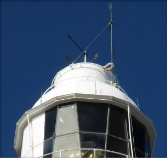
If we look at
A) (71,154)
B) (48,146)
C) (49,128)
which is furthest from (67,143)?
(49,128)

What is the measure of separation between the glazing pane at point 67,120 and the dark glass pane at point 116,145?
1078 millimetres

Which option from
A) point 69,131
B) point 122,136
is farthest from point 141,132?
point 69,131

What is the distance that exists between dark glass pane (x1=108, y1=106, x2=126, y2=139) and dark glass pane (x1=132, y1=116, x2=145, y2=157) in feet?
1.86

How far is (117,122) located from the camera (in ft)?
69.5

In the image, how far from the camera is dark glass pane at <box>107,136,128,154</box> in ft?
66.6

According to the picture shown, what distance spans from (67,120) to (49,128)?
25.6 inches

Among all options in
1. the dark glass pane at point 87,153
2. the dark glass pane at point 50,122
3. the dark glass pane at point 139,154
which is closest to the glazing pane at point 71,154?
the dark glass pane at point 87,153

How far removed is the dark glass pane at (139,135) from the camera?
21.5 metres

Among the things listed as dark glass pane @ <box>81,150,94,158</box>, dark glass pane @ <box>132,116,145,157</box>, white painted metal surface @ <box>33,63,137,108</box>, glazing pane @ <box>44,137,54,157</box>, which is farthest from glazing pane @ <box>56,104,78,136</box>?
dark glass pane @ <box>132,116,145,157</box>

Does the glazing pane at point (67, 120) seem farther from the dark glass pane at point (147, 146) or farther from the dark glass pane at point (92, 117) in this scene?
the dark glass pane at point (147, 146)

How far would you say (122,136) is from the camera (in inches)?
826

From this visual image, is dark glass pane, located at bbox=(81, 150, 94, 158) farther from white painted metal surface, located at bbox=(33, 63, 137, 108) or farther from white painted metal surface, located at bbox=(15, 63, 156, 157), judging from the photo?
white painted metal surface, located at bbox=(33, 63, 137, 108)

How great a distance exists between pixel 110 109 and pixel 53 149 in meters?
2.29

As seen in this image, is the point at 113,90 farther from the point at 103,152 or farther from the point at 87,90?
the point at 103,152
